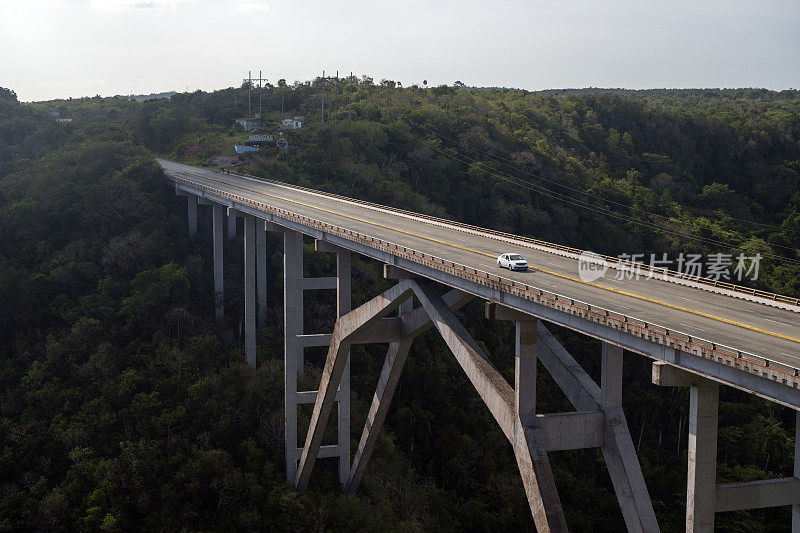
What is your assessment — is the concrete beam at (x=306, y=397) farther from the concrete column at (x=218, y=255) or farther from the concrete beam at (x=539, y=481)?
the concrete beam at (x=539, y=481)

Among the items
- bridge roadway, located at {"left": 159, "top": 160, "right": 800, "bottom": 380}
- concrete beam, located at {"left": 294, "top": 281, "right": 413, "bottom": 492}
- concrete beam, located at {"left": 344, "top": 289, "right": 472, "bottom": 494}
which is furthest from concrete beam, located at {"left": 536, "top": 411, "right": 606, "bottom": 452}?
concrete beam, located at {"left": 294, "top": 281, "right": 413, "bottom": 492}

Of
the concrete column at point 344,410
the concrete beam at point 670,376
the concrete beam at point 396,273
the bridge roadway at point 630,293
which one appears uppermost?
the bridge roadway at point 630,293

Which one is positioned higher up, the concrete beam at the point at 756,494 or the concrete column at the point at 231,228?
the concrete column at the point at 231,228

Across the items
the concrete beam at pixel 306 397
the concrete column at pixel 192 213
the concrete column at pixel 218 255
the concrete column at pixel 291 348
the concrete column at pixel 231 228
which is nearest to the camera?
the concrete column at pixel 291 348

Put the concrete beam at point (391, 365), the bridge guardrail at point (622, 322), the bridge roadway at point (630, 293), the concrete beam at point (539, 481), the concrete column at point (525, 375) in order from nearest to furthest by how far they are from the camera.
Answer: the bridge guardrail at point (622, 322) → the bridge roadway at point (630, 293) → the concrete beam at point (539, 481) → the concrete column at point (525, 375) → the concrete beam at point (391, 365)

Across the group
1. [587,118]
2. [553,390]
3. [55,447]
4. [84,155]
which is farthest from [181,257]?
[587,118]

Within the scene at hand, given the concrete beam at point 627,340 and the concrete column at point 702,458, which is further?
the concrete column at point 702,458

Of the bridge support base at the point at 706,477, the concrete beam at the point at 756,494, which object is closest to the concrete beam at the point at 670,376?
Answer: the bridge support base at the point at 706,477
